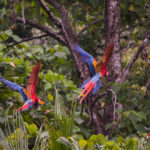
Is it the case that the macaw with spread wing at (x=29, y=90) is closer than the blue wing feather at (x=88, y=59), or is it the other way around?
the blue wing feather at (x=88, y=59)

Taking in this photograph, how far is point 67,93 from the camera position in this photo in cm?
285

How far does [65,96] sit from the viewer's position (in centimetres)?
284

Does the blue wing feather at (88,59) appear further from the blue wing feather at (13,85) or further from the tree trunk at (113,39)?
the blue wing feather at (13,85)

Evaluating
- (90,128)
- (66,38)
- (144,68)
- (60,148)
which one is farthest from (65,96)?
(60,148)

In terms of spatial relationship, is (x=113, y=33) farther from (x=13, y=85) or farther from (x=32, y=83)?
(x=13, y=85)

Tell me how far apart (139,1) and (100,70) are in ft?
2.46

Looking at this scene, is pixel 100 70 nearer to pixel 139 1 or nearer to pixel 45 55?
pixel 139 1

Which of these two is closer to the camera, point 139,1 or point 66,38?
point 139,1

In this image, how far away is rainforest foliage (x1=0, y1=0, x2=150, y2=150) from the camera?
170 centimetres

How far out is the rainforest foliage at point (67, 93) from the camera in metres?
1.70

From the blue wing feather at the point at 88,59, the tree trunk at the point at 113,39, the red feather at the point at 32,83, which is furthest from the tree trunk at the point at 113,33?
the red feather at the point at 32,83

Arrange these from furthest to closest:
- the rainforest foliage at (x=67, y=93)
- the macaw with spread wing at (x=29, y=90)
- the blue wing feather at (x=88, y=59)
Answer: the macaw with spread wing at (x=29, y=90) → the blue wing feather at (x=88, y=59) → the rainforest foliage at (x=67, y=93)

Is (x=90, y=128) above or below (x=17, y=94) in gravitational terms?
below

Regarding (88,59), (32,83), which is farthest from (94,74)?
(32,83)
